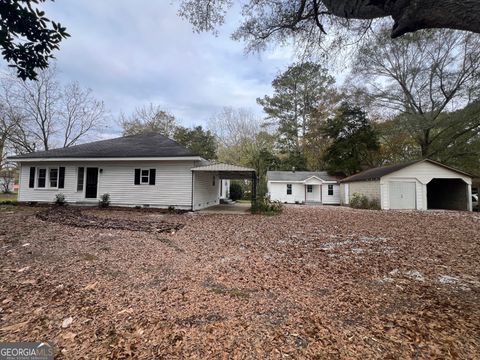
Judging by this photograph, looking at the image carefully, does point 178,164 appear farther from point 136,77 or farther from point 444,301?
point 444,301

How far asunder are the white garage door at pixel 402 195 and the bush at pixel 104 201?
18258 mm

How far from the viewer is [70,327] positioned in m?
2.58

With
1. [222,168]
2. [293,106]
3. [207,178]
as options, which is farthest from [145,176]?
[293,106]

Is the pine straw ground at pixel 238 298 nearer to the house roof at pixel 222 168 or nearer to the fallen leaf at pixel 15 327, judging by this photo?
the fallen leaf at pixel 15 327

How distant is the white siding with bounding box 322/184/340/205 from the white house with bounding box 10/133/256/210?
14.3m

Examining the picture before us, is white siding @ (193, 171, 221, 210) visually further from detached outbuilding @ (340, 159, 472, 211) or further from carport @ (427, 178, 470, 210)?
carport @ (427, 178, 470, 210)

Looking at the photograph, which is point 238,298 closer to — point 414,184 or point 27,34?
point 27,34

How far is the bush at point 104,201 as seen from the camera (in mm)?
13281

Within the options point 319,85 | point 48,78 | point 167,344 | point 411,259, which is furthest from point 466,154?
point 48,78

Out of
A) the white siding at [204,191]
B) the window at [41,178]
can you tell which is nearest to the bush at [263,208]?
the white siding at [204,191]

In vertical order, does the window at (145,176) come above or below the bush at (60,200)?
above

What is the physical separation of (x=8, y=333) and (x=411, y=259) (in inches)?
253

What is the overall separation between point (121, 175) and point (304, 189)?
1819 centimetres

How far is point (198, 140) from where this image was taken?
32.5 meters
